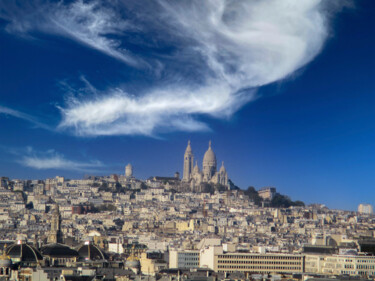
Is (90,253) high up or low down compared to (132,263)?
up

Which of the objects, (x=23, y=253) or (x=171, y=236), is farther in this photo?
(x=171, y=236)

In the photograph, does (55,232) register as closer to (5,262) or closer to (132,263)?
(132,263)

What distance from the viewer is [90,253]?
88.5m

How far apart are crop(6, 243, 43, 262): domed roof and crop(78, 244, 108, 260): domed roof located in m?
6.51

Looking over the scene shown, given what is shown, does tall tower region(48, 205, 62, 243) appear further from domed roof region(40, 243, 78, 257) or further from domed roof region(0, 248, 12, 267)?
domed roof region(0, 248, 12, 267)

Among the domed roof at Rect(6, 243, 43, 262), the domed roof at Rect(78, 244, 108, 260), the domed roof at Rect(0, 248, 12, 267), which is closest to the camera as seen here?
the domed roof at Rect(0, 248, 12, 267)

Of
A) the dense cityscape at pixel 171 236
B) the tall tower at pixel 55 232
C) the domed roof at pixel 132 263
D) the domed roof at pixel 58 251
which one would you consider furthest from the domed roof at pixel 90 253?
the tall tower at pixel 55 232

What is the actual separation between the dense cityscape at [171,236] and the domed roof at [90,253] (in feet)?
0.32

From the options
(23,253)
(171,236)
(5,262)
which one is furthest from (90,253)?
(171,236)

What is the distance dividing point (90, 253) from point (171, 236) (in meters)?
38.5

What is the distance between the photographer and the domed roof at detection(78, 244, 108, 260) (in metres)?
87.4

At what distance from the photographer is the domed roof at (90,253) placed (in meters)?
87.4

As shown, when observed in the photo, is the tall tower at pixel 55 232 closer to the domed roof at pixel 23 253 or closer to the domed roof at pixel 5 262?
the domed roof at pixel 23 253

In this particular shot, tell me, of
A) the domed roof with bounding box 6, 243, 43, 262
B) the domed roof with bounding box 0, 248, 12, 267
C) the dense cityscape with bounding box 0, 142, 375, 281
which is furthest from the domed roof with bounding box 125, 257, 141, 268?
the domed roof with bounding box 0, 248, 12, 267
